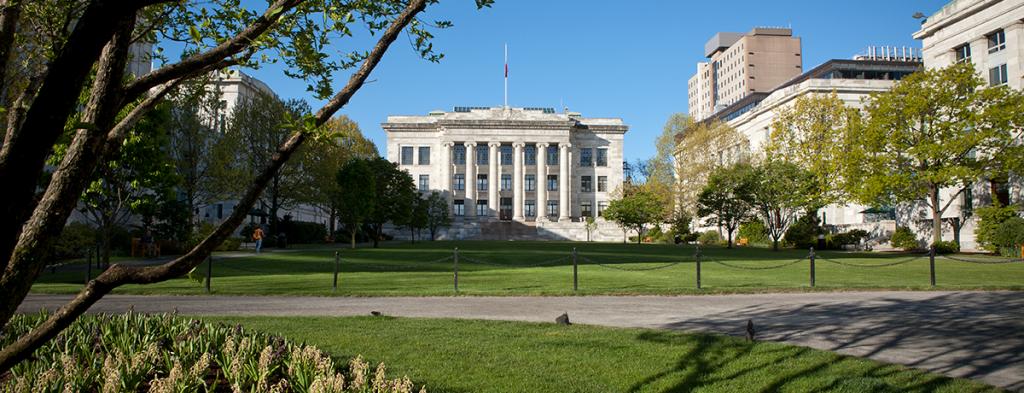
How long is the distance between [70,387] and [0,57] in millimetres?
2660

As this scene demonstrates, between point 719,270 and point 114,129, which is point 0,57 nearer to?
point 114,129

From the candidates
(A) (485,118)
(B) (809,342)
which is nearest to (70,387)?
(B) (809,342)

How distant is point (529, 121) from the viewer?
302 ft

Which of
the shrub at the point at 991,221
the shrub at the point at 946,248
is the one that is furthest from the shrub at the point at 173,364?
the shrub at the point at 946,248

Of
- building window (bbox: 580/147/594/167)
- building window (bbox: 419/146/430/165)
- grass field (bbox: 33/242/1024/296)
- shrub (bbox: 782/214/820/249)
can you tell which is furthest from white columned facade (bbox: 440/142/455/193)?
grass field (bbox: 33/242/1024/296)

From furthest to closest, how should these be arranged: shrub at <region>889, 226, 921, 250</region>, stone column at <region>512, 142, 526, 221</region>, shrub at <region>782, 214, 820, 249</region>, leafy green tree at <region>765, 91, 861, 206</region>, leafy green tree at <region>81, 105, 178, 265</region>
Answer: stone column at <region>512, 142, 526, 221</region>
shrub at <region>782, 214, 820, 249</region>
leafy green tree at <region>765, 91, 861, 206</region>
shrub at <region>889, 226, 921, 250</region>
leafy green tree at <region>81, 105, 178, 265</region>

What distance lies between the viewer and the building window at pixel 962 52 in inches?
1827

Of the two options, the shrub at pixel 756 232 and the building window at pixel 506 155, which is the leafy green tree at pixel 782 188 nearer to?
the shrub at pixel 756 232

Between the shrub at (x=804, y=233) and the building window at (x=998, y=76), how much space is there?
50.8 ft

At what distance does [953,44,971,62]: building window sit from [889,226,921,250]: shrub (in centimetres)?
1310

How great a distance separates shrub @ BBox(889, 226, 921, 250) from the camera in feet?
151

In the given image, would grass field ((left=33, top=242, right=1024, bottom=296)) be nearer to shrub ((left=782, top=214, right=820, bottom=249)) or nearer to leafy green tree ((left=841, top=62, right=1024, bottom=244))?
leafy green tree ((left=841, top=62, right=1024, bottom=244))

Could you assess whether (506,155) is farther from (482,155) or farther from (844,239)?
(844,239)

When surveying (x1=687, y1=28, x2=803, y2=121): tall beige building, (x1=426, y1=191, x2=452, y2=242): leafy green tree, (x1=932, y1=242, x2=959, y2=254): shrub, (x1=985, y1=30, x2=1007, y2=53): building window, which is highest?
(x1=687, y1=28, x2=803, y2=121): tall beige building
